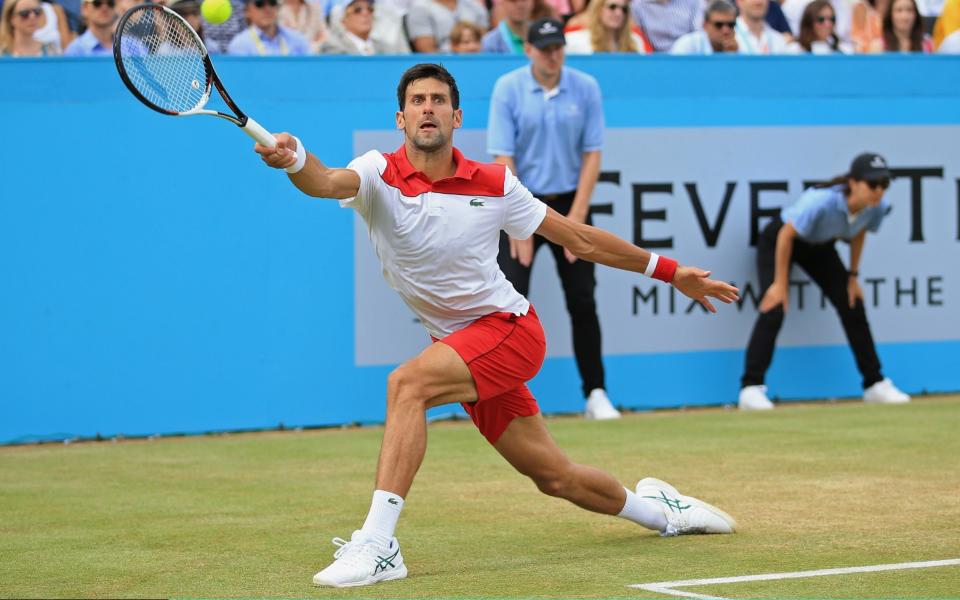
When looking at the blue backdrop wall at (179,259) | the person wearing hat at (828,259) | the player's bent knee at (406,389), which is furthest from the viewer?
the person wearing hat at (828,259)

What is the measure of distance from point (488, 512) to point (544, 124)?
3.81 m

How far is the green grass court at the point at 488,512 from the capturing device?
546 centimetres

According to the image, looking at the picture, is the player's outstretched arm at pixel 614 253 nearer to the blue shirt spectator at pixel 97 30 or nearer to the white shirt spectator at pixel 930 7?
the blue shirt spectator at pixel 97 30

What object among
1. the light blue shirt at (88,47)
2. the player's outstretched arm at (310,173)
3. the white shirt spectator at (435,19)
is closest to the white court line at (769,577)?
the player's outstretched arm at (310,173)

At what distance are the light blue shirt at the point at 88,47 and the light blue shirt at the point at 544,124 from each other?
2576 mm

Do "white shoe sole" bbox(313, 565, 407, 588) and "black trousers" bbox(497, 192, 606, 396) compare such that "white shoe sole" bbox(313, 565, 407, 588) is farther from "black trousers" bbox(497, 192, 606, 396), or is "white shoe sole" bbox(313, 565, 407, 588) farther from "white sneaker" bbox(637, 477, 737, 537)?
"black trousers" bbox(497, 192, 606, 396)

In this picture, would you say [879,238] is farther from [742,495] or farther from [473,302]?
[473,302]

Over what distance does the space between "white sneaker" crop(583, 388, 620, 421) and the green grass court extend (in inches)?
6.0

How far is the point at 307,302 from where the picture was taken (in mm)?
10172

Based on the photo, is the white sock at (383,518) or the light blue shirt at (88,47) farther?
the light blue shirt at (88,47)

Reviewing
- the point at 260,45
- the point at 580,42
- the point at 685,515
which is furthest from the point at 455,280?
the point at 580,42

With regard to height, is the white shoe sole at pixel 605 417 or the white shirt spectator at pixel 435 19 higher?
the white shirt spectator at pixel 435 19

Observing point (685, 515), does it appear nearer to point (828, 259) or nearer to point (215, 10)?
point (215, 10)

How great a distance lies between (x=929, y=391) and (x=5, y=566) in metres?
7.83
